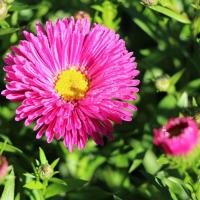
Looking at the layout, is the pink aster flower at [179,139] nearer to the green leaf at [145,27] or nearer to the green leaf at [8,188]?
the green leaf at [8,188]

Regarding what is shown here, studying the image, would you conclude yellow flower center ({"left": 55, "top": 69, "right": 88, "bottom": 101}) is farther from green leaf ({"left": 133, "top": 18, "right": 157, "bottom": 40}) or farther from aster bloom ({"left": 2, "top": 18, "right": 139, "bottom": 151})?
green leaf ({"left": 133, "top": 18, "right": 157, "bottom": 40})

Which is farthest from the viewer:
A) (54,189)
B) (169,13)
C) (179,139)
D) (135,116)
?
(135,116)

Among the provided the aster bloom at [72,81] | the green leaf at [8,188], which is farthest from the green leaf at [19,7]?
the green leaf at [8,188]

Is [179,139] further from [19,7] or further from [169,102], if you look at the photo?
[19,7]

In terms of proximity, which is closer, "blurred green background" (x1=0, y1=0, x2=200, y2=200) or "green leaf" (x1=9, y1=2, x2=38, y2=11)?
"blurred green background" (x1=0, y1=0, x2=200, y2=200)

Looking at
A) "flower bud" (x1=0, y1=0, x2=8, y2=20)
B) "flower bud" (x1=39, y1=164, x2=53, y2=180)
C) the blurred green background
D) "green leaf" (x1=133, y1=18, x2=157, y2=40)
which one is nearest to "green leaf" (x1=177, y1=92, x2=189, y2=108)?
the blurred green background

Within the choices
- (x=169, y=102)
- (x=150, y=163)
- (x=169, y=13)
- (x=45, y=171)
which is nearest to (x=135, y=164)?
(x=150, y=163)

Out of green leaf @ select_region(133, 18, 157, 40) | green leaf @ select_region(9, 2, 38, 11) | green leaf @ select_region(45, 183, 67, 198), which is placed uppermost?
green leaf @ select_region(9, 2, 38, 11)
